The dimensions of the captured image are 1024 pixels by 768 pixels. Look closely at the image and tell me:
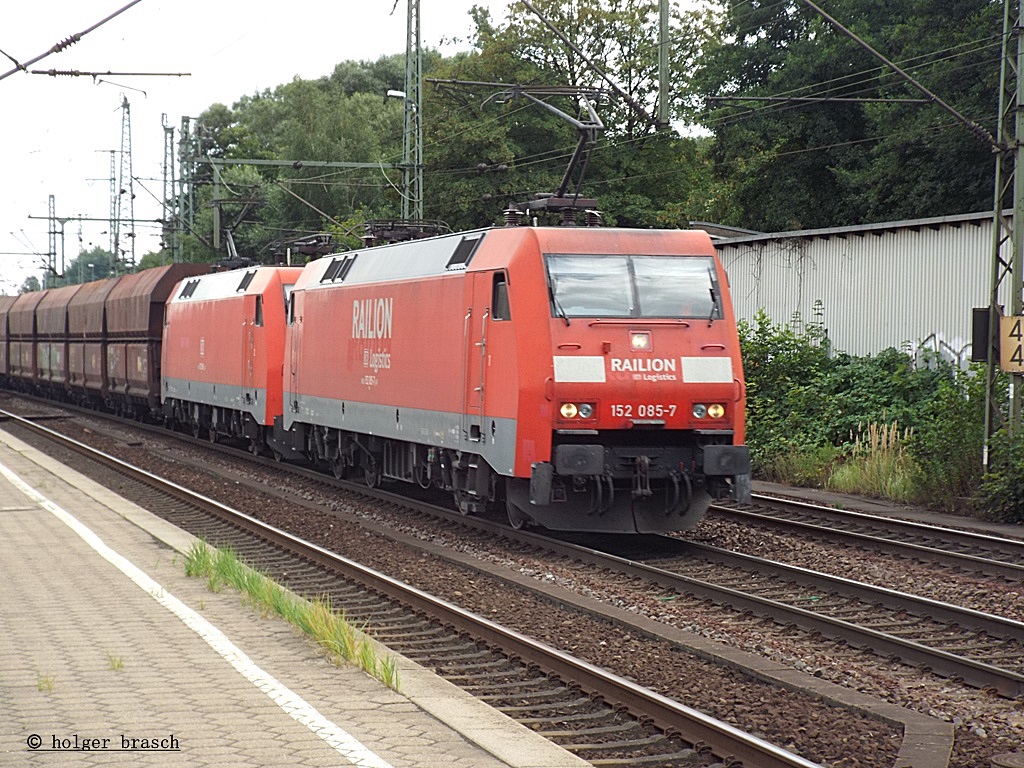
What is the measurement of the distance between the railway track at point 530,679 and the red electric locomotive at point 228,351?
32.9 feet

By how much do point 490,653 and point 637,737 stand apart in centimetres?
220

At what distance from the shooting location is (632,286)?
13711mm

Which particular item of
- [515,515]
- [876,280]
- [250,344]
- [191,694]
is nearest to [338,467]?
[250,344]

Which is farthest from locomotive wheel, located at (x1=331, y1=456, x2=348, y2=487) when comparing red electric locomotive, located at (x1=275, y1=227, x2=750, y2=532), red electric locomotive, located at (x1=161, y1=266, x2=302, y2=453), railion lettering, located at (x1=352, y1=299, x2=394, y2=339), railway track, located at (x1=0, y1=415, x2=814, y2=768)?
railway track, located at (x1=0, y1=415, x2=814, y2=768)

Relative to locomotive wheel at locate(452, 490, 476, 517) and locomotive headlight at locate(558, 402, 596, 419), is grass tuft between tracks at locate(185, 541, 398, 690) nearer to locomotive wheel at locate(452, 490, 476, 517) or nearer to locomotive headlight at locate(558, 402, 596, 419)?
locomotive headlight at locate(558, 402, 596, 419)

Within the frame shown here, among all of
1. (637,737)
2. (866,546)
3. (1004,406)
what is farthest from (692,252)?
(637,737)

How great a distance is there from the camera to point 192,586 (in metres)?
10.8

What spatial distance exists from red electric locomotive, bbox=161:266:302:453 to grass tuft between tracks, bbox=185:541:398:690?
11.7 meters

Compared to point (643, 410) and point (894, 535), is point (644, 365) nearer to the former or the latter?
point (643, 410)

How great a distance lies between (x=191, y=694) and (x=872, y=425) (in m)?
15.1

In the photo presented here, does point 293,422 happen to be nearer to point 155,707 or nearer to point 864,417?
point 864,417

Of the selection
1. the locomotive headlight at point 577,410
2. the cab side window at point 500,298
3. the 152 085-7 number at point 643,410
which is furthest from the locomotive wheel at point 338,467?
the 152 085-7 number at point 643,410

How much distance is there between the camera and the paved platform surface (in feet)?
20.2

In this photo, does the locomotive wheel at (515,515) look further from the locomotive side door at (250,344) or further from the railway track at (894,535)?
the locomotive side door at (250,344)
